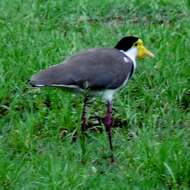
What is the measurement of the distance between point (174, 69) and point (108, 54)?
1.05 metres

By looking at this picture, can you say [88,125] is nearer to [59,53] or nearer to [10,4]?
[59,53]

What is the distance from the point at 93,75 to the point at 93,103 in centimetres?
84

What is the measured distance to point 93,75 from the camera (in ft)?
20.5

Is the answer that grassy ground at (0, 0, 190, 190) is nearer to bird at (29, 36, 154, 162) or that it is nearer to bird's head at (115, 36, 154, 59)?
bird at (29, 36, 154, 162)

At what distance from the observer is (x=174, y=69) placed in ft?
24.1

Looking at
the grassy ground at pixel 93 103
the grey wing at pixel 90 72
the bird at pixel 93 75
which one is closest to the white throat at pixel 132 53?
the bird at pixel 93 75

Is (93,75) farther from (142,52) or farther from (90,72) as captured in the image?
(142,52)

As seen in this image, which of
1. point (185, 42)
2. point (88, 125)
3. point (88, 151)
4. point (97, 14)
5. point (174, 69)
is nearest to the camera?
point (88, 151)

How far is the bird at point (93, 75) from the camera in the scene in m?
6.14

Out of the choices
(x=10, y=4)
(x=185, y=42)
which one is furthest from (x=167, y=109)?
(x=10, y=4)

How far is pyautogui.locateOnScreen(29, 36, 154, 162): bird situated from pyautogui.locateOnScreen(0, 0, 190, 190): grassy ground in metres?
0.23

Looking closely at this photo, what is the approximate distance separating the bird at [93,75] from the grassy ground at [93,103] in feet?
0.76

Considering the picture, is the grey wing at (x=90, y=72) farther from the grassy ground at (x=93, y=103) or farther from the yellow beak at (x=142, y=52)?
the grassy ground at (x=93, y=103)

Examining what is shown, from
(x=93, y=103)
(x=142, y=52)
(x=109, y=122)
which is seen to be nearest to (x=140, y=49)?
(x=142, y=52)
